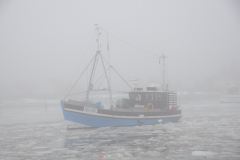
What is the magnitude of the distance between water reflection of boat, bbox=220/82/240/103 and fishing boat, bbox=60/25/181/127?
39948mm

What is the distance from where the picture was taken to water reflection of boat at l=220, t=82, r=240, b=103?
5560 cm

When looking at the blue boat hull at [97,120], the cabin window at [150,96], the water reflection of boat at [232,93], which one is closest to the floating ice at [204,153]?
the blue boat hull at [97,120]

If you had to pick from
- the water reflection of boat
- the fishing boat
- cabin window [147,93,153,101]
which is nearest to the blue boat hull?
the fishing boat

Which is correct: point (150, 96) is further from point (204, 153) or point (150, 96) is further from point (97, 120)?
point (204, 153)

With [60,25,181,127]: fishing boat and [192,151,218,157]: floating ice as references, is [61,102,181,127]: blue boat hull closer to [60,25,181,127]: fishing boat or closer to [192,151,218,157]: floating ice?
[60,25,181,127]: fishing boat

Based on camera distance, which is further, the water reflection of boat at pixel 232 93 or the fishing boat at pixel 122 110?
the water reflection of boat at pixel 232 93

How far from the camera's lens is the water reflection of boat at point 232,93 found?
182ft

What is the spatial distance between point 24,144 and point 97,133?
479 cm

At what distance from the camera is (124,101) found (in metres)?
20.0

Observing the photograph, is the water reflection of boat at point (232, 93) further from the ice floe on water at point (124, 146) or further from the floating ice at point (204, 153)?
the floating ice at point (204, 153)

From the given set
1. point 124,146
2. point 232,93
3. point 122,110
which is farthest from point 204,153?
point 232,93

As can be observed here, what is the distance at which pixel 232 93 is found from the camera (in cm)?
6025

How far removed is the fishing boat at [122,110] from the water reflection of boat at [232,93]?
39948 mm

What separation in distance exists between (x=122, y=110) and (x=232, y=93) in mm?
51998
